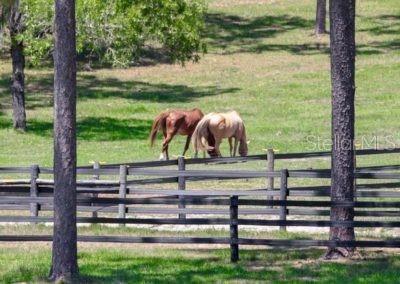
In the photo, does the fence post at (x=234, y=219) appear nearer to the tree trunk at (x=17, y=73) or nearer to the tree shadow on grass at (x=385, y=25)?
the tree trunk at (x=17, y=73)

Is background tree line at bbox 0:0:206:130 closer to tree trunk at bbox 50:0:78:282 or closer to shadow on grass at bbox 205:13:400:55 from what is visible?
shadow on grass at bbox 205:13:400:55

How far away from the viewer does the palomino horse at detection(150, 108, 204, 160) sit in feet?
96.0

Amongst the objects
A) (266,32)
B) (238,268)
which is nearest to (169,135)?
(238,268)

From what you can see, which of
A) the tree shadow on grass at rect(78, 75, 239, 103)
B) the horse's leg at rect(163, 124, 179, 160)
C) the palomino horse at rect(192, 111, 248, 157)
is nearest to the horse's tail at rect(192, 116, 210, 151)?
the palomino horse at rect(192, 111, 248, 157)

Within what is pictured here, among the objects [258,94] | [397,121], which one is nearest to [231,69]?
[258,94]

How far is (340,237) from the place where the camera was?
52.2 feet

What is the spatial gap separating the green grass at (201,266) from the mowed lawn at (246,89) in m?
11.8

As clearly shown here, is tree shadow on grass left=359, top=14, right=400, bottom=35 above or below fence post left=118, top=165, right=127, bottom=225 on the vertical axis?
above

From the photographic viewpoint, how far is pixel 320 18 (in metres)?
51.4

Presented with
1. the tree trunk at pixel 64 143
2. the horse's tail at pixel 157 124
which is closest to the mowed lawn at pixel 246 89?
the horse's tail at pixel 157 124

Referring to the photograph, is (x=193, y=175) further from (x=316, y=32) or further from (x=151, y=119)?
(x=316, y=32)

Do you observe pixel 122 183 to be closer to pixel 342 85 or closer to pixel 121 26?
pixel 342 85

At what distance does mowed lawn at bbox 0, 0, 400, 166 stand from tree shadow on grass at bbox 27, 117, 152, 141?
3 cm

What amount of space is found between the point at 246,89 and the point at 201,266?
90.9ft
